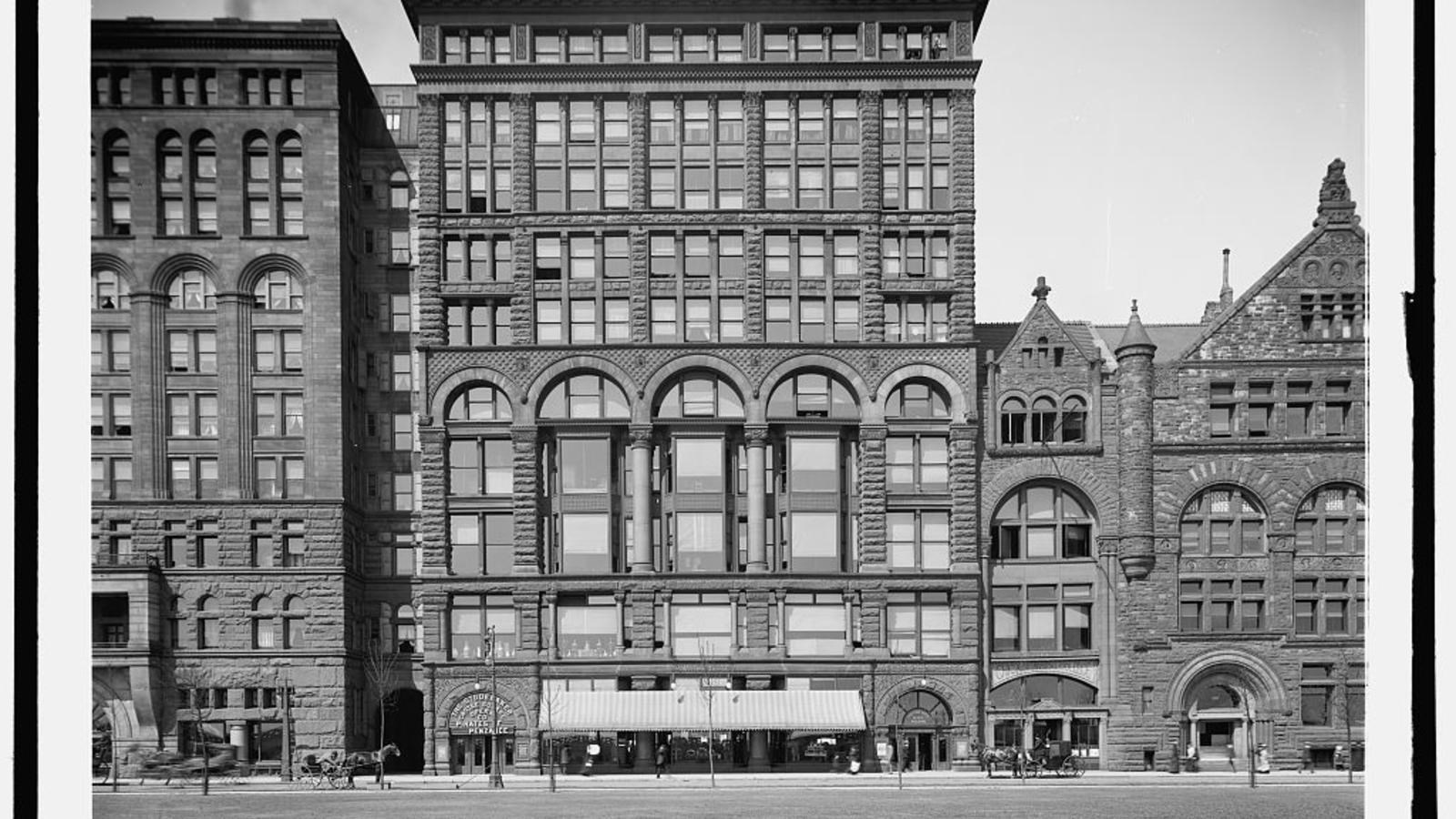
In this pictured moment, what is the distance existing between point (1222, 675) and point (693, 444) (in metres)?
11.2

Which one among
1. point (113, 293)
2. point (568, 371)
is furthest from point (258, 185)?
point (568, 371)

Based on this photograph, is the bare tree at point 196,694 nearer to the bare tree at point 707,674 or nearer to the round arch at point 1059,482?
the bare tree at point 707,674

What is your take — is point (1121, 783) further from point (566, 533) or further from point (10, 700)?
point (10, 700)

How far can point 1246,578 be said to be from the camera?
25.7 m

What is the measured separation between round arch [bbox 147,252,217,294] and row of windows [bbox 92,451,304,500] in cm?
332

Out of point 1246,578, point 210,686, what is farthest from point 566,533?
point 1246,578

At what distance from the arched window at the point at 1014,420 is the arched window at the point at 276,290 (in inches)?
554

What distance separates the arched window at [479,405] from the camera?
89.6 ft

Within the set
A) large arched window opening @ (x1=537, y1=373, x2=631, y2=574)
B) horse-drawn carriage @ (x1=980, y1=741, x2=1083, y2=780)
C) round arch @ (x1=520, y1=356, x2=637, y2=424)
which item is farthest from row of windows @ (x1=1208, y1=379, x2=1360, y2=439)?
large arched window opening @ (x1=537, y1=373, x2=631, y2=574)

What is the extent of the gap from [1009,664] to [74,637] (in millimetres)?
25355

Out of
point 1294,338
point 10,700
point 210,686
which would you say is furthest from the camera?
point 210,686

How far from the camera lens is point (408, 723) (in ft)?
91.1

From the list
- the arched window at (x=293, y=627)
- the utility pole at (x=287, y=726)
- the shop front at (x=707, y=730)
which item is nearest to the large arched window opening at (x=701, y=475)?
the shop front at (x=707, y=730)

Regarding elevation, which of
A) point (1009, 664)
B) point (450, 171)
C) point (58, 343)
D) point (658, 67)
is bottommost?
point (1009, 664)
